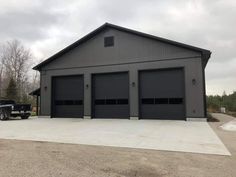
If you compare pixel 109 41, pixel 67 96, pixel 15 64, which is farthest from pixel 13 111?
pixel 15 64

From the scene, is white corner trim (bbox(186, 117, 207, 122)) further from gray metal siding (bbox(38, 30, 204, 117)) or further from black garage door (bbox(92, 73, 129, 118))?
black garage door (bbox(92, 73, 129, 118))

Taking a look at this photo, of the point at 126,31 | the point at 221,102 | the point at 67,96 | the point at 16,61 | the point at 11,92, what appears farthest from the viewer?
the point at 16,61

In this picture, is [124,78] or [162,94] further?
[124,78]

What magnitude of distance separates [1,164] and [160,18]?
46.4 ft

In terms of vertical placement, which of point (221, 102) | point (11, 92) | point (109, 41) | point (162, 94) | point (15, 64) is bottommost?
point (221, 102)

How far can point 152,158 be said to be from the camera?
231 inches

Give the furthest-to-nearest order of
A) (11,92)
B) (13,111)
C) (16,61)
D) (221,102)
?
(16,61) → (11,92) → (221,102) → (13,111)

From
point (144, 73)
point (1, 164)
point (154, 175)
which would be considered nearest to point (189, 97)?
point (144, 73)

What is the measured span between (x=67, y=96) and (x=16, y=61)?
23.4 meters

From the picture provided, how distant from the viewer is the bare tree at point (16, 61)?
3784 centimetres

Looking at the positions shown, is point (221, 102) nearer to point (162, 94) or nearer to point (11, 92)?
point (162, 94)

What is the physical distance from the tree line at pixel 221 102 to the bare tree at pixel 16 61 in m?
29.2

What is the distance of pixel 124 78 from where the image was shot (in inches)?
689

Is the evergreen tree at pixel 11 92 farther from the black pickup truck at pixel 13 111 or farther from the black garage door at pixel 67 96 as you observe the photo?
the black garage door at pixel 67 96
